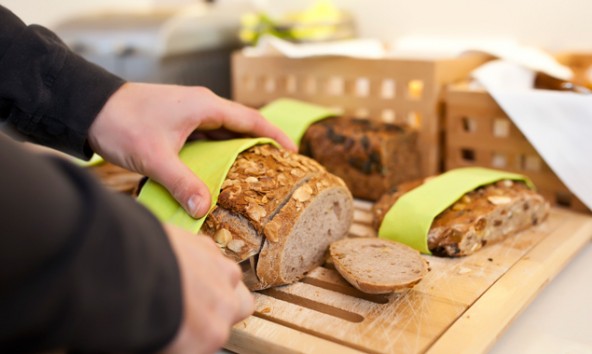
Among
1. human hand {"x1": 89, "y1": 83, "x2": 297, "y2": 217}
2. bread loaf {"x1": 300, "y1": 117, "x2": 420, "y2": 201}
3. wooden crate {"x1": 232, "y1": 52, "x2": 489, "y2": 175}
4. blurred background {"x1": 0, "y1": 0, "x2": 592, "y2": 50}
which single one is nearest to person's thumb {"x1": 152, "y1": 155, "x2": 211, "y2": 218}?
human hand {"x1": 89, "y1": 83, "x2": 297, "y2": 217}

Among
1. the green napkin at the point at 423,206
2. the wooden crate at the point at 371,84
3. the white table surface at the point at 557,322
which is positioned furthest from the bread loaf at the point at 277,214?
the wooden crate at the point at 371,84

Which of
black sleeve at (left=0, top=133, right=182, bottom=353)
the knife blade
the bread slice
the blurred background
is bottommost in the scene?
the knife blade

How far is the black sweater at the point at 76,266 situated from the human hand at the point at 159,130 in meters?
0.44

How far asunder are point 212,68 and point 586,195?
123 cm

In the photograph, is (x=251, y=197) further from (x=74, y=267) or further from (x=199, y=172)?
(x=74, y=267)

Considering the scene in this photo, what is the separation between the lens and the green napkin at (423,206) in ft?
3.73

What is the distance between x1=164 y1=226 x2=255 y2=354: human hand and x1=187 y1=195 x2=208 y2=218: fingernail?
12.6 inches

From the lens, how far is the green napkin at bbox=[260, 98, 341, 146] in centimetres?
145

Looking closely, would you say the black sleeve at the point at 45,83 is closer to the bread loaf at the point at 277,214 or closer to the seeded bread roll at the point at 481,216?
the bread loaf at the point at 277,214

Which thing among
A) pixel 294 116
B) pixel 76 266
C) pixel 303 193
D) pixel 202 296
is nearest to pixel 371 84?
pixel 294 116

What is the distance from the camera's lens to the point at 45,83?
105 cm

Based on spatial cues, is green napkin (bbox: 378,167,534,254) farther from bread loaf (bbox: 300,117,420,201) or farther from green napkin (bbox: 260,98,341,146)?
green napkin (bbox: 260,98,341,146)

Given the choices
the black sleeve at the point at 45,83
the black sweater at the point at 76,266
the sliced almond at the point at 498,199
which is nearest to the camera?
the black sweater at the point at 76,266

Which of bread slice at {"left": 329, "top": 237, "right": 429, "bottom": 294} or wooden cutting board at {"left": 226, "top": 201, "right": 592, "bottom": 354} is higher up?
bread slice at {"left": 329, "top": 237, "right": 429, "bottom": 294}
